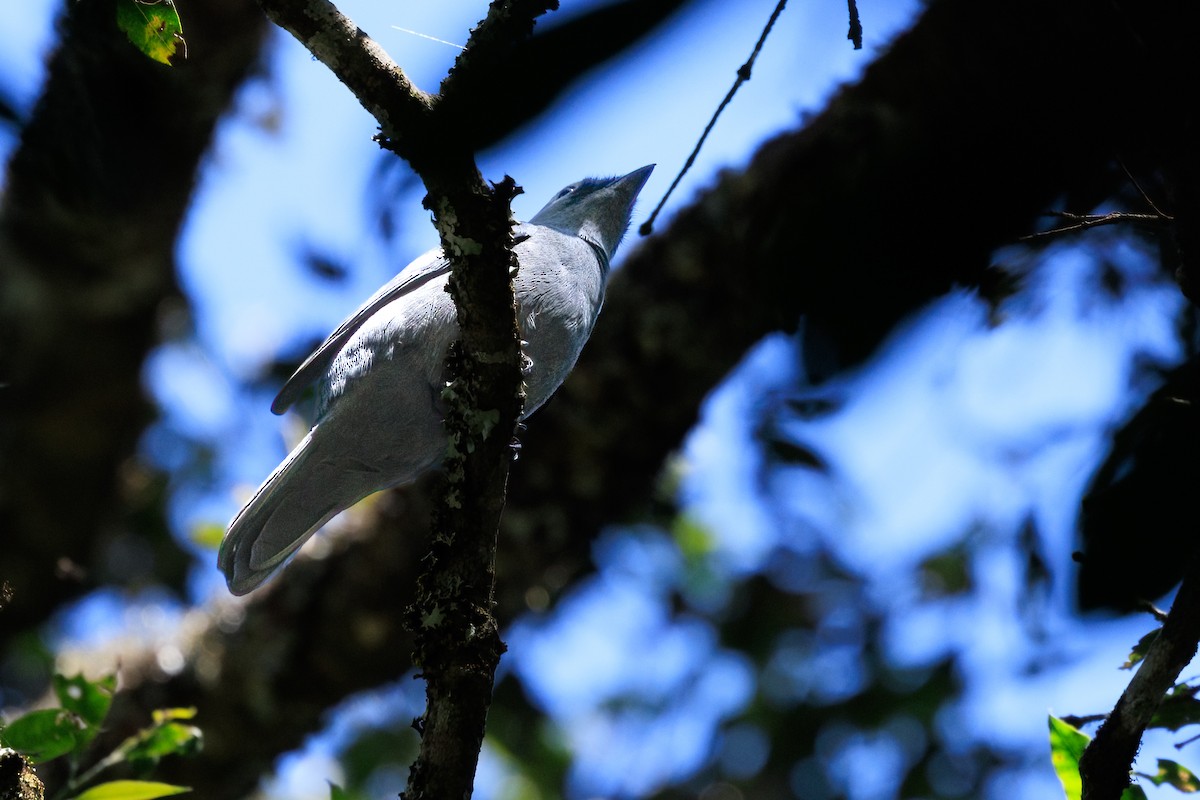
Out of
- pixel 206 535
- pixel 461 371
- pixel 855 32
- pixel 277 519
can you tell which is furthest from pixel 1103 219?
pixel 206 535

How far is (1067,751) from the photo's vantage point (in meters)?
2.38

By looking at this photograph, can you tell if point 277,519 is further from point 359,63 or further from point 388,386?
point 359,63

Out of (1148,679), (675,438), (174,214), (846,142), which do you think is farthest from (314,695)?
(1148,679)

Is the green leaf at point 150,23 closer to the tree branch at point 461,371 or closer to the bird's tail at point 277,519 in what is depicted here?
the tree branch at point 461,371

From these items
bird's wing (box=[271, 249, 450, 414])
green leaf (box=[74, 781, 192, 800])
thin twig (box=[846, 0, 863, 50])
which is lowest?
green leaf (box=[74, 781, 192, 800])

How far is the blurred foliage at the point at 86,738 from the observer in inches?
104

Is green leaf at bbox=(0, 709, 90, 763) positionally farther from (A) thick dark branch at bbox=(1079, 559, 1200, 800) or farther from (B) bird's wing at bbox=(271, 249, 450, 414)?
(A) thick dark branch at bbox=(1079, 559, 1200, 800)

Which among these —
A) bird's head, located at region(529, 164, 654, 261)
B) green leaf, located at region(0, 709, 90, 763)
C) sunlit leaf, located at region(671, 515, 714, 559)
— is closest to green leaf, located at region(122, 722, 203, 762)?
green leaf, located at region(0, 709, 90, 763)

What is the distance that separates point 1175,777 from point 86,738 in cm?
276

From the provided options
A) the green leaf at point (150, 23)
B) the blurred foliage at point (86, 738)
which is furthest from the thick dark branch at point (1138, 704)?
the green leaf at point (150, 23)

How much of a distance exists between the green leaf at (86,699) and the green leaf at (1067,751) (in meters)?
2.45

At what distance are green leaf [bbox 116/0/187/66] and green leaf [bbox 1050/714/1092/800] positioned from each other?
8.21 feet

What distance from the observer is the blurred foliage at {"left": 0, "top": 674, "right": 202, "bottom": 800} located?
264 cm

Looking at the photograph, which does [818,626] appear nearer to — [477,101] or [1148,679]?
[1148,679]
